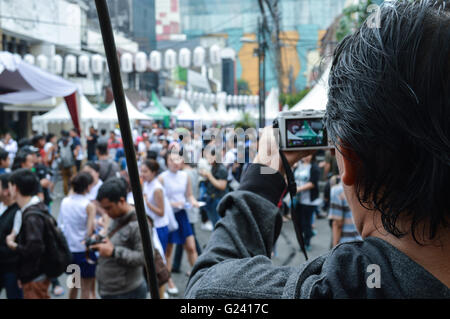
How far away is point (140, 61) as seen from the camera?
1456cm

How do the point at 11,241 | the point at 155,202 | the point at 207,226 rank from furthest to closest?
the point at 207,226, the point at 155,202, the point at 11,241

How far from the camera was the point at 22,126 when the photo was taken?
15625 mm

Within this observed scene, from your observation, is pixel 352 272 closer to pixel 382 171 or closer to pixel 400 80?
pixel 382 171

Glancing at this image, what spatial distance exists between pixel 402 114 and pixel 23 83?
4.23m

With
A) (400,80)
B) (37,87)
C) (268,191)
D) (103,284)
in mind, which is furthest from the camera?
(37,87)

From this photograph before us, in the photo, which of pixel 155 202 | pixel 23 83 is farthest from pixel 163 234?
pixel 23 83

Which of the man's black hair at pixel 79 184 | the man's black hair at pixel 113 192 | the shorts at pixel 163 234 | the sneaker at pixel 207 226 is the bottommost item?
the sneaker at pixel 207 226

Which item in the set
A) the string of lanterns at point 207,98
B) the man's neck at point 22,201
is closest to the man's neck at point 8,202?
the man's neck at point 22,201

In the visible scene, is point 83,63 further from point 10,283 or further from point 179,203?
point 10,283

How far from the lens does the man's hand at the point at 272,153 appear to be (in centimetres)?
90

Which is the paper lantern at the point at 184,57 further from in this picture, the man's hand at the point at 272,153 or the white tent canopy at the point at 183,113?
the man's hand at the point at 272,153
